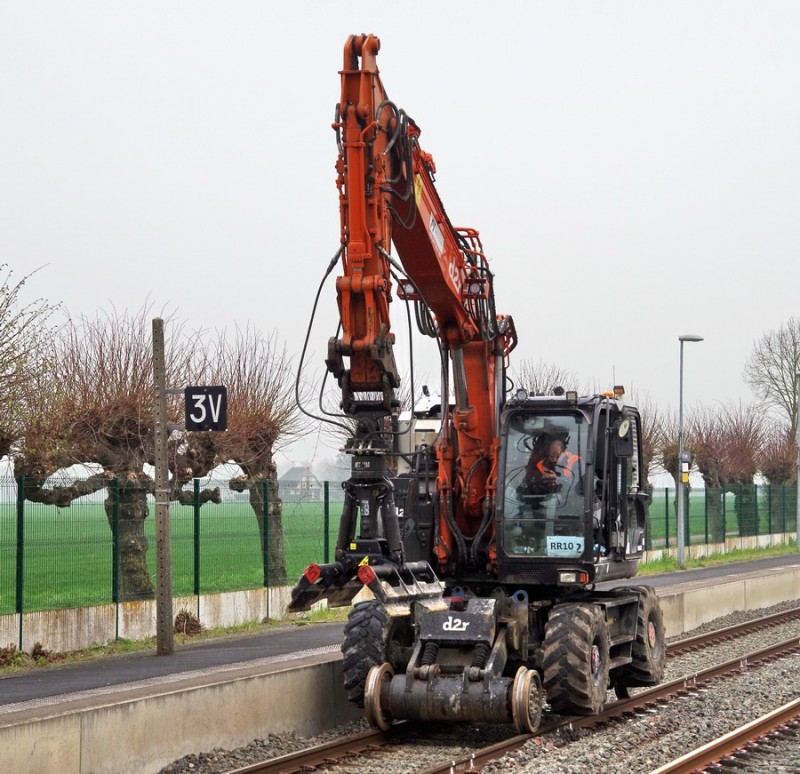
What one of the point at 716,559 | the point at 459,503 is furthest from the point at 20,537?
the point at 716,559

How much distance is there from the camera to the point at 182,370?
24312mm

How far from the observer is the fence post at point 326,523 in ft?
80.0

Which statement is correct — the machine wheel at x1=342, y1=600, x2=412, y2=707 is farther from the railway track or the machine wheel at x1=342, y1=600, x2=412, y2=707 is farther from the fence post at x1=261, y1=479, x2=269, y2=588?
the fence post at x1=261, y1=479, x2=269, y2=588

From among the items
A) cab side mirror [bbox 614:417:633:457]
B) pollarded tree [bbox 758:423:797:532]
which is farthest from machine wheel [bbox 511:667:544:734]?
pollarded tree [bbox 758:423:797:532]

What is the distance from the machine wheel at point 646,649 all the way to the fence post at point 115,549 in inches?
299

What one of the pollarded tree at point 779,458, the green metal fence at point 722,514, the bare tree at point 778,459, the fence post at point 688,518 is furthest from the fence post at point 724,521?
the bare tree at point 778,459

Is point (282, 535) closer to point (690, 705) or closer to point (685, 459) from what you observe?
point (690, 705)

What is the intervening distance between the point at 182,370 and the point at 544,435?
42.2 ft

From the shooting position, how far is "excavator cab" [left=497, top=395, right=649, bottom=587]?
12242 mm

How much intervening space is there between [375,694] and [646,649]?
3513 millimetres

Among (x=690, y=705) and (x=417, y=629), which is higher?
(x=417, y=629)

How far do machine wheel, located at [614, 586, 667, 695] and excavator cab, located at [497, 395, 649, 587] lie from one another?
3.09 ft

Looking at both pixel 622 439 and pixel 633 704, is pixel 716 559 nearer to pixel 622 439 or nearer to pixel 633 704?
pixel 633 704

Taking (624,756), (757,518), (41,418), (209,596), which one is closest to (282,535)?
(209,596)
